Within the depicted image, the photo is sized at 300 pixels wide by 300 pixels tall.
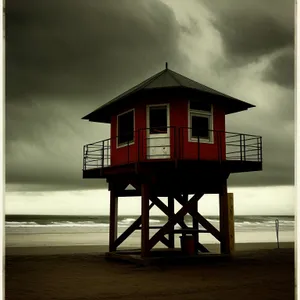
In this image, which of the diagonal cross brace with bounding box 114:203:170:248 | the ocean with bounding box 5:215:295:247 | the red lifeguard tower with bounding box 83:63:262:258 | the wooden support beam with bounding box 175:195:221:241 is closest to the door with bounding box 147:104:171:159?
the red lifeguard tower with bounding box 83:63:262:258

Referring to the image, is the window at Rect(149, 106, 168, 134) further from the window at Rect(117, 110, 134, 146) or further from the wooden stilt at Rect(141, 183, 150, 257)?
the wooden stilt at Rect(141, 183, 150, 257)

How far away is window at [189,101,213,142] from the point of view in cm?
1488

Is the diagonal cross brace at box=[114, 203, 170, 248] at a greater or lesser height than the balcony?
lesser

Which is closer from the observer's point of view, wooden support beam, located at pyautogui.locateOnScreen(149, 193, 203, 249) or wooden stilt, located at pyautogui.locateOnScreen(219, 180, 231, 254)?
wooden support beam, located at pyautogui.locateOnScreen(149, 193, 203, 249)

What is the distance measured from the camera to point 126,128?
16000 millimetres

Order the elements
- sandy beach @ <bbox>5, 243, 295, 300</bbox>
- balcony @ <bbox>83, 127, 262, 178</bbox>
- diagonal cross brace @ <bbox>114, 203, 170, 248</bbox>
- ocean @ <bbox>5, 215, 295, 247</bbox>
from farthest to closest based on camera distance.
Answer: ocean @ <bbox>5, 215, 295, 247</bbox>
diagonal cross brace @ <bbox>114, 203, 170, 248</bbox>
balcony @ <bbox>83, 127, 262, 178</bbox>
sandy beach @ <bbox>5, 243, 295, 300</bbox>

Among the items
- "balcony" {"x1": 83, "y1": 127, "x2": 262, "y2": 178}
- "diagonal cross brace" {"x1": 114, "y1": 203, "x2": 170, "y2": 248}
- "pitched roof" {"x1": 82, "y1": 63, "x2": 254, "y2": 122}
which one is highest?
"pitched roof" {"x1": 82, "y1": 63, "x2": 254, "y2": 122}

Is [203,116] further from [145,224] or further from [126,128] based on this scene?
[145,224]

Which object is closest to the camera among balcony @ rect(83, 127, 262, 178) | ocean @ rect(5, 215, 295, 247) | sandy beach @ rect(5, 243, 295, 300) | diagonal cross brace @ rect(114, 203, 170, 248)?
sandy beach @ rect(5, 243, 295, 300)

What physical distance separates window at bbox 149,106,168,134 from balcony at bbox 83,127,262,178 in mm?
58

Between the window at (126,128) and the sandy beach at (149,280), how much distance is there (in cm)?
386

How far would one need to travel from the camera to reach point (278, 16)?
10.8m

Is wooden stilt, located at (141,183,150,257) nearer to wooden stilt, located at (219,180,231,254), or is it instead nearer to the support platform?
the support platform

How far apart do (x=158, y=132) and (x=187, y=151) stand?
1.03m
